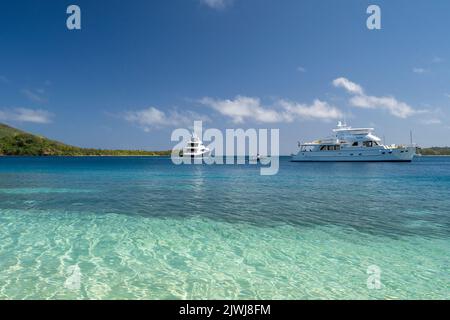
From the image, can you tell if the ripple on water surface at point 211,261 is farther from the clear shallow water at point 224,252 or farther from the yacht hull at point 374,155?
the yacht hull at point 374,155

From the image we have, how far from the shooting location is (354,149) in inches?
3501

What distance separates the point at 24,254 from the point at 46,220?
17.5 feet

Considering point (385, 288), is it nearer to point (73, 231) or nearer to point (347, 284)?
point (347, 284)

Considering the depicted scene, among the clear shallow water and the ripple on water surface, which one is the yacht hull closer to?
the clear shallow water

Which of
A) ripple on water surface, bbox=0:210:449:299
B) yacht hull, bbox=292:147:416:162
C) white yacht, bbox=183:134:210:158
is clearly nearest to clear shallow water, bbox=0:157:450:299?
ripple on water surface, bbox=0:210:449:299

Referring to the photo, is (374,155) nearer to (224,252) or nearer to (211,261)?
(224,252)

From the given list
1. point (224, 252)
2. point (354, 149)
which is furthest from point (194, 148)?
point (224, 252)

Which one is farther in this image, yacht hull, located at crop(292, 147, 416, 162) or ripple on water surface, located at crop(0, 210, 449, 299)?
yacht hull, located at crop(292, 147, 416, 162)

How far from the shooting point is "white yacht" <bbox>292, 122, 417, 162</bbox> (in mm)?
86812

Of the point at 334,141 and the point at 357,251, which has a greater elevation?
the point at 334,141

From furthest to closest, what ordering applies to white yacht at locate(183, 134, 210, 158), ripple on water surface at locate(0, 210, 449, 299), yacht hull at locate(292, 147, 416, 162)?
white yacht at locate(183, 134, 210, 158) < yacht hull at locate(292, 147, 416, 162) < ripple on water surface at locate(0, 210, 449, 299)

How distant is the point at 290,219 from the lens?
540 inches

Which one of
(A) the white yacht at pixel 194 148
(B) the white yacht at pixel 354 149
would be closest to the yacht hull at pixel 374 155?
(B) the white yacht at pixel 354 149
